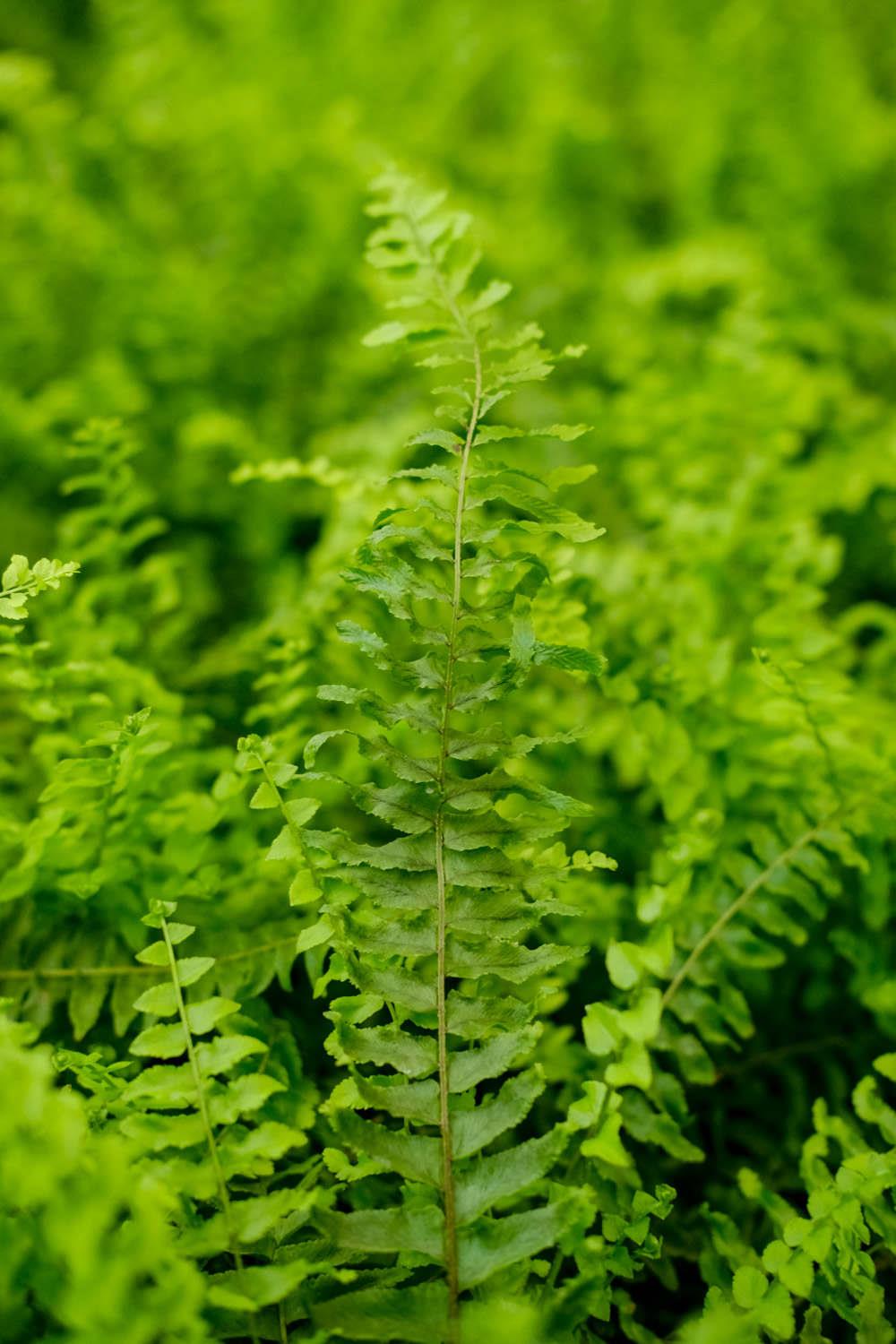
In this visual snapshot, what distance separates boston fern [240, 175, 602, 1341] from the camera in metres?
0.78

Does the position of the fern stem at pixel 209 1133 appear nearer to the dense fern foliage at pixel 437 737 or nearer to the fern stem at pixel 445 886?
the dense fern foliage at pixel 437 737

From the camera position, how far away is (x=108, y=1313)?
1.95 feet

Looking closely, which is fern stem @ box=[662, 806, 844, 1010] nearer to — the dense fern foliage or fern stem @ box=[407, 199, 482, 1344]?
the dense fern foliage

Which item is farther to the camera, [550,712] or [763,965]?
[550,712]

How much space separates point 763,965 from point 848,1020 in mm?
319

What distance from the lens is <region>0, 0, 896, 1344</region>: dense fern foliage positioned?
0.81 metres

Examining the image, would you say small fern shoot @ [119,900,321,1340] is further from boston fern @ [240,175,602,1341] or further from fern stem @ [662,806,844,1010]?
fern stem @ [662,806,844,1010]

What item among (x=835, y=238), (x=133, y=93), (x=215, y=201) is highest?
(x=133, y=93)

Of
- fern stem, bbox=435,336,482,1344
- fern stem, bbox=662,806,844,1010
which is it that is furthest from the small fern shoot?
fern stem, bbox=662,806,844,1010

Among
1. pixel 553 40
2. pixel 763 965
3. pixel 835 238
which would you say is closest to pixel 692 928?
pixel 763 965

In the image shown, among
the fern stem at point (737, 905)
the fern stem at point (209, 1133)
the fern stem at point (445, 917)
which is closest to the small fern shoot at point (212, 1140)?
the fern stem at point (209, 1133)

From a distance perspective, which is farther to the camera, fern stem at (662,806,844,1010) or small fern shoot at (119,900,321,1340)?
fern stem at (662,806,844,1010)

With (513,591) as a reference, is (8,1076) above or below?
below

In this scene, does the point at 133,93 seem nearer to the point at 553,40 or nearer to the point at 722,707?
the point at 553,40
